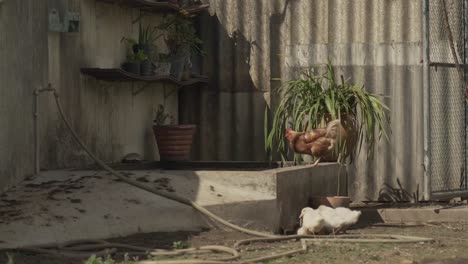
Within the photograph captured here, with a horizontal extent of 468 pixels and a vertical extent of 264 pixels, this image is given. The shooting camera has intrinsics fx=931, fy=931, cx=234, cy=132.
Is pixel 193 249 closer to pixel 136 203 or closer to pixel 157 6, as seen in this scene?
pixel 136 203

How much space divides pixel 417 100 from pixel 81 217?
15.1 feet

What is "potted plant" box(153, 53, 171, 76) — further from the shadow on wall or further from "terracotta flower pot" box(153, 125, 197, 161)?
the shadow on wall

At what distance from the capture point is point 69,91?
29.2 feet

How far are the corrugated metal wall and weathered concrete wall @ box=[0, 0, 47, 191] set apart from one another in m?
3.27

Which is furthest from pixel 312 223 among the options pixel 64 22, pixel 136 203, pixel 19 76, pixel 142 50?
pixel 142 50

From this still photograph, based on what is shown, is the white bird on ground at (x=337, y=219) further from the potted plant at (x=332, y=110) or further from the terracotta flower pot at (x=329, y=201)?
the potted plant at (x=332, y=110)

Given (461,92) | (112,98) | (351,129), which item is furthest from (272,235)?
(461,92)

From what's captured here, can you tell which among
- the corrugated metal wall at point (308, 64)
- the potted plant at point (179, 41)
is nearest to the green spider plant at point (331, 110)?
the corrugated metal wall at point (308, 64)

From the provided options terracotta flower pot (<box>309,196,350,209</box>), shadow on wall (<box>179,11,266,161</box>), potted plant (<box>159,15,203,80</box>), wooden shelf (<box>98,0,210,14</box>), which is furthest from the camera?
shadow on wall (<box>179,11,266,161</box>)

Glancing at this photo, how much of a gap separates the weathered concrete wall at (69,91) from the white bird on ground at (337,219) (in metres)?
2.54

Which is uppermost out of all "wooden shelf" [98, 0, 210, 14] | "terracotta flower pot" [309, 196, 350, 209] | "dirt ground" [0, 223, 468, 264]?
"wooden shelf" [98, 0, 210, 14]

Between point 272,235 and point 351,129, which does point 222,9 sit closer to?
point 351,129

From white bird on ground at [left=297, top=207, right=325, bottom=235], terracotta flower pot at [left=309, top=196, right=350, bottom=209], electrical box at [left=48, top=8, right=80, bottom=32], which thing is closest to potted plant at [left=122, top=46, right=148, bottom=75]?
electrical box at [left=48, top=8, right=80, bottom=32]

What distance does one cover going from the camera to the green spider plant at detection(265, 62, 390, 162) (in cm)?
937
